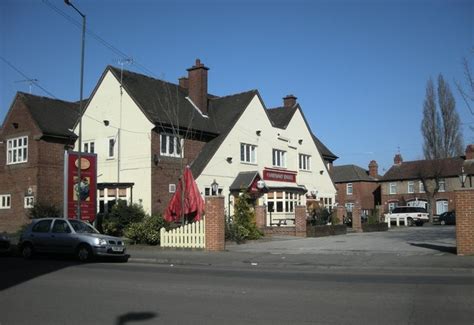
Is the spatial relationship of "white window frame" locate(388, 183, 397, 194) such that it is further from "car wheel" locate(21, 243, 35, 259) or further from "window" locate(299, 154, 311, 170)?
"car wheel" locate(21, 243, 35, 259)

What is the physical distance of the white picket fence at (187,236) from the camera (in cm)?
2239

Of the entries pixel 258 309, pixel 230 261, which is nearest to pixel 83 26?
pixel 230 261

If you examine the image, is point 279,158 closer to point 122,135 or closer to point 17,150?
point 122,135

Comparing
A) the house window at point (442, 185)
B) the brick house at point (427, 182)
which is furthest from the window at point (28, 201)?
the house window at point (442, 185)

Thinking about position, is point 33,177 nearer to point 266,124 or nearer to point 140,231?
point 140,231

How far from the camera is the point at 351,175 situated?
76000mm

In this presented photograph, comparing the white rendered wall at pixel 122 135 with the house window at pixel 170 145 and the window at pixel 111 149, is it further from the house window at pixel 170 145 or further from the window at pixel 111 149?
the house window at pixel 170 145

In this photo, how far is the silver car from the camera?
60.7 feet

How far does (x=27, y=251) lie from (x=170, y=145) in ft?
47.3

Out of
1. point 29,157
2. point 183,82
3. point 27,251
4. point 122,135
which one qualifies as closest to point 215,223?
point 27,251

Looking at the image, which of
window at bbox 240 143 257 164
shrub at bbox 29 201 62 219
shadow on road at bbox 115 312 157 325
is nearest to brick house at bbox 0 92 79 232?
shrub at bbox 29 201 62 219

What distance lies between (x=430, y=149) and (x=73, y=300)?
56805 millimetres

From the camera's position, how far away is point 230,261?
60.0 feet

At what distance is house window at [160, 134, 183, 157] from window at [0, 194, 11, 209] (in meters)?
11.3
